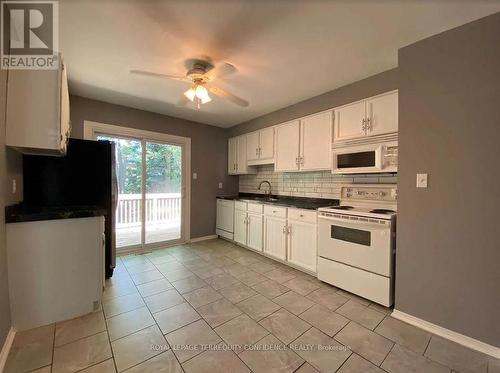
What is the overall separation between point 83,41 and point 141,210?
8.22 feet

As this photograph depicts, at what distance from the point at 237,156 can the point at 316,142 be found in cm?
186

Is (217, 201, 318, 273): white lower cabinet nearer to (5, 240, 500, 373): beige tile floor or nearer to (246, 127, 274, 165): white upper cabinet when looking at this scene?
(5, 240, 500, 373): beige tile floor

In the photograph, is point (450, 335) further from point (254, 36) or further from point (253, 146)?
point (253, 146)

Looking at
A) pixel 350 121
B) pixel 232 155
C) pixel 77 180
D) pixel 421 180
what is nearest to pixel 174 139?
pixel 232 155

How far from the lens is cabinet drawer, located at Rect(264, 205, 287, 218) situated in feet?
10.3

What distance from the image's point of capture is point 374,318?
1935mm

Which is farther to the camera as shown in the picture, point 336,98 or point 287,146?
point 287,146

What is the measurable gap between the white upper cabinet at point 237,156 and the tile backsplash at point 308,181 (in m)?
0.32

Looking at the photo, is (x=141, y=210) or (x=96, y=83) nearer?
(x=96, y=83)

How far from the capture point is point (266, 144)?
3.75 m

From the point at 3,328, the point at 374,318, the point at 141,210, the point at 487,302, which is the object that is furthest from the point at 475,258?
the point at 141,210

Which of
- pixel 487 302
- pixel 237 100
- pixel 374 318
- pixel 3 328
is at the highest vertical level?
pixel 237 100

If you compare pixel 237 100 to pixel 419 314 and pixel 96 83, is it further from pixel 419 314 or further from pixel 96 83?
pixel 419 314

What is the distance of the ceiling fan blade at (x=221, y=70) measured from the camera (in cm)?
207
